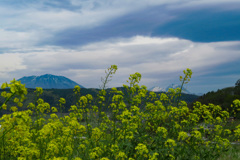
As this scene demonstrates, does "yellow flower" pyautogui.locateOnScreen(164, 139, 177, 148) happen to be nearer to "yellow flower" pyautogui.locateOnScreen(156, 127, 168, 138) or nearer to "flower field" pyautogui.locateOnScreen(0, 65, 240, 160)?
"flower field" pyautogui.locateOnScreen(0, 65, 240, 160)

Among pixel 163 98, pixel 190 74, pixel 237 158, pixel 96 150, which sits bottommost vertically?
pixel 237 158

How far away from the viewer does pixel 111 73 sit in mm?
7488

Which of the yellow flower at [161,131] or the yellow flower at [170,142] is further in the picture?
the yellow flower at [161,131]

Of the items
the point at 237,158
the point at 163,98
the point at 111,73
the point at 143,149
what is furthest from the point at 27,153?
the point at 237,158

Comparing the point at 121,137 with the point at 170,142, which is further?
the point at 121,137

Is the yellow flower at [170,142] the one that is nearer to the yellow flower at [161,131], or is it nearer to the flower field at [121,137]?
the flower field at [121,137]

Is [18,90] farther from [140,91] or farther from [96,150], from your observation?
[140,91]

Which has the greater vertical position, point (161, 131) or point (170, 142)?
point (161, 131)

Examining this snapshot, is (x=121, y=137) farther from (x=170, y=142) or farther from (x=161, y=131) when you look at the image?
(x=170, y=142)

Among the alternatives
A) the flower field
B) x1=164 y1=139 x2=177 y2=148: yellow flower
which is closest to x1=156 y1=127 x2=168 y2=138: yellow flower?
the flower field

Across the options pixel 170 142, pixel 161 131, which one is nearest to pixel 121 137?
pixel 161 131

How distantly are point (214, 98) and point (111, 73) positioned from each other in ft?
55.3

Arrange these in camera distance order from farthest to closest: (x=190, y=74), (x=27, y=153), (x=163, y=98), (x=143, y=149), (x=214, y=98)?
1. (x=214, y=98)
2. (x=163, y=98)
3. (x=190, y=74)
4. (x=27, y=153)
5. (x=143, y=149)

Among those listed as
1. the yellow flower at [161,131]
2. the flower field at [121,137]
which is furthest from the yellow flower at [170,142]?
the yellow flower at [161,131]
